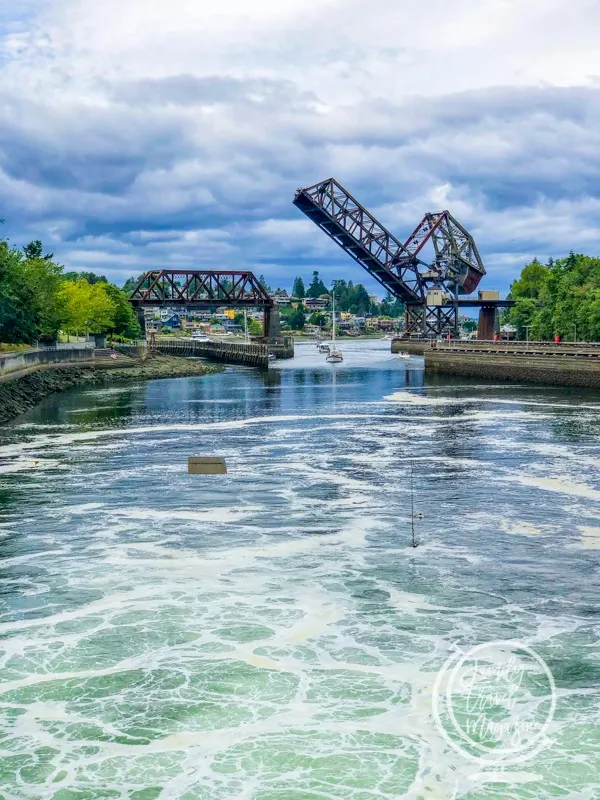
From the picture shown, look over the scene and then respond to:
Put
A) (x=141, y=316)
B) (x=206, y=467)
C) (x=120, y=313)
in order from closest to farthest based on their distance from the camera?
(x=206, y=467)
(x=120, y=313)
(x=141, y=316)

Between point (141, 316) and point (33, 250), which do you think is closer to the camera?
point (33, 250)

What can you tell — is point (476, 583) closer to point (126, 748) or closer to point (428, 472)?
point (126, 748)

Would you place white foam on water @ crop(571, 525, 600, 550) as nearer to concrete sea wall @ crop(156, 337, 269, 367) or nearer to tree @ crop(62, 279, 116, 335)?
tree @ crop(62, 279, 116, 335)

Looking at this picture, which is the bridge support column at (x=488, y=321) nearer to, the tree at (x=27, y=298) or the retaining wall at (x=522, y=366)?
the retaining wall at (x=522, y=366)

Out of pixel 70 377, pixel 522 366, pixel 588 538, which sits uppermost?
pixel 522 366

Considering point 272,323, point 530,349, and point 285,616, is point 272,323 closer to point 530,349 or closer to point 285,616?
point 530,349

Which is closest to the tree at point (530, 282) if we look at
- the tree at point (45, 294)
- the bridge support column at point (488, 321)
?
the bridge support column at point (488, 321)

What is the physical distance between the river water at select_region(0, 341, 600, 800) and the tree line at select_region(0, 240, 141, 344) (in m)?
31.7

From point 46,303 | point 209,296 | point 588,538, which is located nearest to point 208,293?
point 209,296

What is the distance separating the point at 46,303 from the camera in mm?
85250

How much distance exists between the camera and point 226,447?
3925 centimetres

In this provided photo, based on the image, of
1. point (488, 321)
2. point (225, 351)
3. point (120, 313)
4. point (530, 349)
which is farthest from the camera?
point (488, 321)

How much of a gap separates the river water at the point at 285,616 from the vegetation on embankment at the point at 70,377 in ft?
55.4

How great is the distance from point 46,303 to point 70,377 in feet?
36.6
